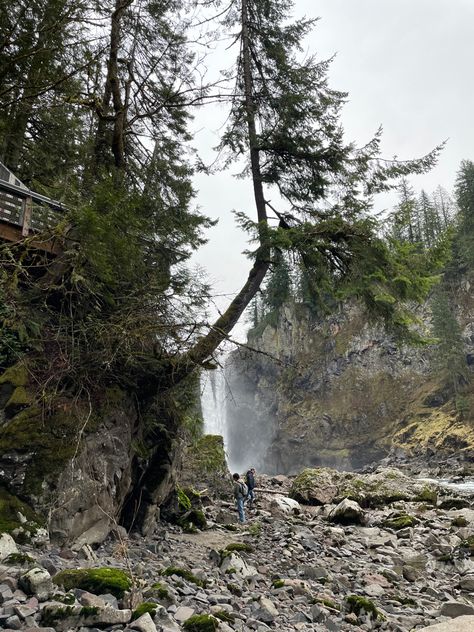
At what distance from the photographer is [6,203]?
353 inches

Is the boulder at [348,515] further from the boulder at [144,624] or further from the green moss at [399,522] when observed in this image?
the boulder at [144,624]

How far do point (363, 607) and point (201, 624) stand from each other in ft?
9.61

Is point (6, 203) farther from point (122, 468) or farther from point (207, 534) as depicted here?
point (207, 534)

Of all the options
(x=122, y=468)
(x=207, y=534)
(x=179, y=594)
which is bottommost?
(x=207, y=534)

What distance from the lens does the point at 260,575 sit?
23.2ft

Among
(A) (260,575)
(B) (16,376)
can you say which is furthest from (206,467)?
(B) (16,376)

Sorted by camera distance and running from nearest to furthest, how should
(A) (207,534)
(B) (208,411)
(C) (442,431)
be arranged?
(A) (207,534), (C) (442,431), (B) (208,411)

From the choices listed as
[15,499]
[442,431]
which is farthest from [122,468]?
[442,431]

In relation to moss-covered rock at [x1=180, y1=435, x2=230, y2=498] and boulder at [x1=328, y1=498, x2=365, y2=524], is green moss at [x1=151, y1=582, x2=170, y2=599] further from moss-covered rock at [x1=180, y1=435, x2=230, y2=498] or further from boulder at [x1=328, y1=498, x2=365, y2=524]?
boulder at [x1=328, y1=498, x2=365, y2=524]

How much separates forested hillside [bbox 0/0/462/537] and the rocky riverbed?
885mm

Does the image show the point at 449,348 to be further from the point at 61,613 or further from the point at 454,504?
the point at 61,613

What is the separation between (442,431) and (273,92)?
4416 centimetres

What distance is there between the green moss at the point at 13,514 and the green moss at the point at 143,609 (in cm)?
268

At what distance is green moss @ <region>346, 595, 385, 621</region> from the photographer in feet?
18.6
